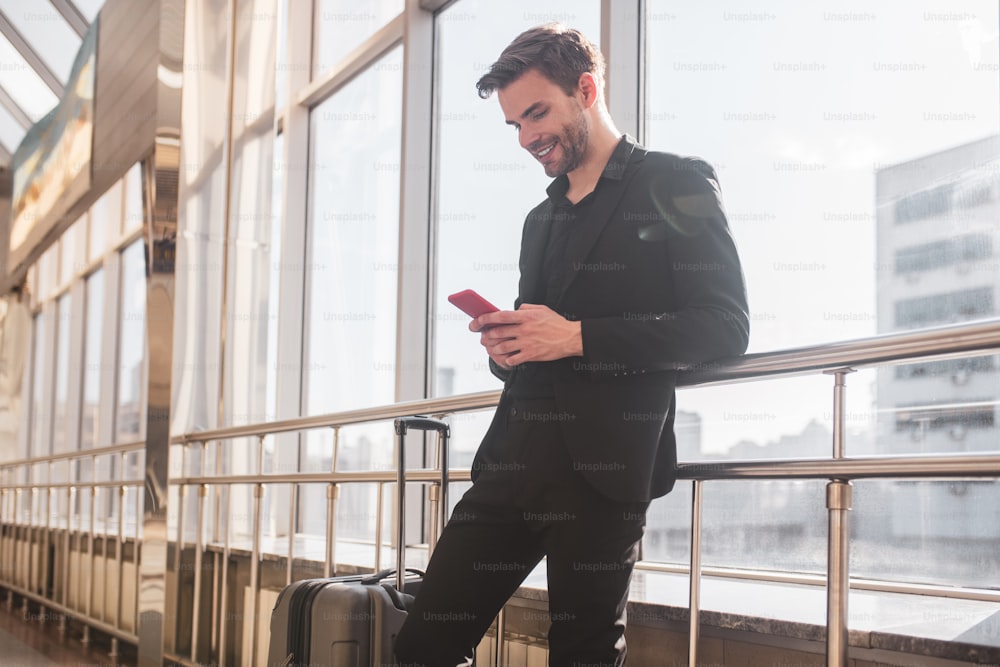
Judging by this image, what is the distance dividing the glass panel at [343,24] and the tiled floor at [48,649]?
3268 mm

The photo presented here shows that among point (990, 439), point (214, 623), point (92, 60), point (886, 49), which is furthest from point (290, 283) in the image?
point (990, 439)

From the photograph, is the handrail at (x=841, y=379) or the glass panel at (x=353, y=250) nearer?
the handrail at (x=841, y=379)

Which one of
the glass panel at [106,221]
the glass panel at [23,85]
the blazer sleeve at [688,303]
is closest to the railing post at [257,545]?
the blazer sleeve at [688,303]

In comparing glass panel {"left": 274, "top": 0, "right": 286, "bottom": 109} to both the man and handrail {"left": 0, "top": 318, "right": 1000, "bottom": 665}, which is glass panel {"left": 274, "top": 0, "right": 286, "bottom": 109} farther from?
handrail {"left": 0, "top": 318, "right": 1000, "bottom": 665}

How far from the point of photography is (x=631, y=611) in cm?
190

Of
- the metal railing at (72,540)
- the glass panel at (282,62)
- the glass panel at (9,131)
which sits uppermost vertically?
the glass panel at (9,131)

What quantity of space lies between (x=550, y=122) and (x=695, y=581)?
2.66 ft

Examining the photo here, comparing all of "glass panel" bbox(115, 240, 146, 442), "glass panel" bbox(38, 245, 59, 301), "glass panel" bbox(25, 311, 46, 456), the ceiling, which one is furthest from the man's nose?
"glass panel" bbox(25, 311, 46, 456)

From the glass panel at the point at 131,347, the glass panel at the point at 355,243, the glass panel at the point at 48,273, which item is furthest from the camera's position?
the glass panel at the point at 48,273

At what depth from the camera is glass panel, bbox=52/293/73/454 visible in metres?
9.52

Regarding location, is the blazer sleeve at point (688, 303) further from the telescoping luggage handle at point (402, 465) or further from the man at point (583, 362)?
the telescoping luggage handle at point (402, 465)

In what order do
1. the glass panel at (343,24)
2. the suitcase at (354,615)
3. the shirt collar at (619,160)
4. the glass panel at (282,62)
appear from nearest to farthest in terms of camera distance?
1. the shirt collar at (619,160)
2. the suitcase at (354,615)
3. the glass panel at (343,24)
4. the glass panel at (282,62)

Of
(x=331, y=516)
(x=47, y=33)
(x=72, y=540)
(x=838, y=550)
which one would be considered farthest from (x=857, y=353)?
(x=47, y=33)

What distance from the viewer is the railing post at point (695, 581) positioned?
5.39 feet
